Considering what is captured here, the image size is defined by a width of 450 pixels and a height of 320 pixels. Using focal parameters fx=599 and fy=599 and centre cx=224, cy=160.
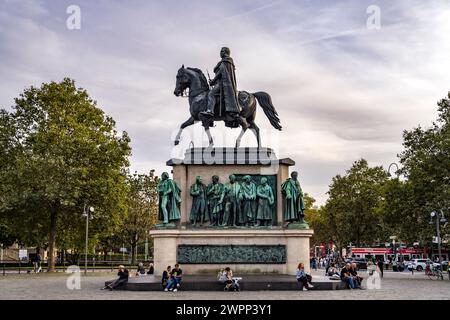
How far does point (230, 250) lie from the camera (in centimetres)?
2595

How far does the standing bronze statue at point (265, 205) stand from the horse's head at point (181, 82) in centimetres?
626

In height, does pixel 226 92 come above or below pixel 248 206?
above

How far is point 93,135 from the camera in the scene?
48.2 meters

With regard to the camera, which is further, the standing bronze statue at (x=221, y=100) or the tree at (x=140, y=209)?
the tree at (x=140, y=209)

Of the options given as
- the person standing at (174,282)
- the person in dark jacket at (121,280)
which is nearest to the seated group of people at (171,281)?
the person standing at (174,282)

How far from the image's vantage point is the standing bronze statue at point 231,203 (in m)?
26.4

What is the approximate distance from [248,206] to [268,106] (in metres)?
5.41

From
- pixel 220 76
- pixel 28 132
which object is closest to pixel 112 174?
pixel 28 132

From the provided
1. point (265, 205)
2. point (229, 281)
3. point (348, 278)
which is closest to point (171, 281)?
point (229, 281)

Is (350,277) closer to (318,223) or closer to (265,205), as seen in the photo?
(265,205)

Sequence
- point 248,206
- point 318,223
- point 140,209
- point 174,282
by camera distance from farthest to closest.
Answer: point 318,223
point 140,209
point 248,206
point 174,282

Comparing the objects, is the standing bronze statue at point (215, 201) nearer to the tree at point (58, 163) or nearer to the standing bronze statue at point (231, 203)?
the standing bronze statue at point (231, 203)

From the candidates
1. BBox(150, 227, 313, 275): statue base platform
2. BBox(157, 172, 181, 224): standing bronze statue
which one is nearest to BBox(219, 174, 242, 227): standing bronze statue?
BBox(150, 227, 313, 275): statue base platform

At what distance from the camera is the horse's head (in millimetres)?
28734
